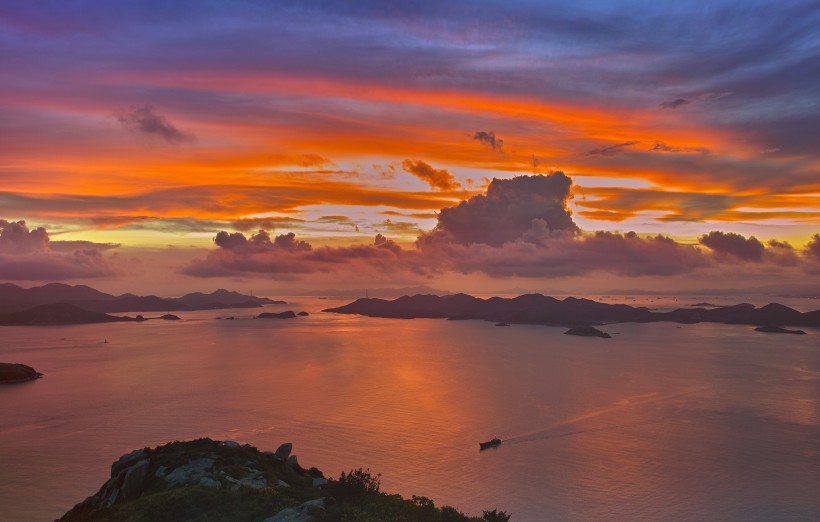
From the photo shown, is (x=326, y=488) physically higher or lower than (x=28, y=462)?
higher

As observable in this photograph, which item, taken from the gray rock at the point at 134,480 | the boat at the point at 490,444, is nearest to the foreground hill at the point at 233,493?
the gray rock at the point at 134,480

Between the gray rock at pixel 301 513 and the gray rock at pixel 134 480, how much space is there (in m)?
14.6

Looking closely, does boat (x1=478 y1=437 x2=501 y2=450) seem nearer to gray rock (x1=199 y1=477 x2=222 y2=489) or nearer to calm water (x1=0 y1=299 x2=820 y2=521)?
calm water (x1=0 y1=299 x2=820 y2=521)

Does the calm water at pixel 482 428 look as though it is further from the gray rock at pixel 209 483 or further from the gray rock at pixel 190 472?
the gray rock at pixel 209 483

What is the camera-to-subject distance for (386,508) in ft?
111

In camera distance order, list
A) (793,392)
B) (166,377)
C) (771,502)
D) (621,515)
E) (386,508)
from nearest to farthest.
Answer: (386,508), (621,515), (771,502), (793,392), (166,377)

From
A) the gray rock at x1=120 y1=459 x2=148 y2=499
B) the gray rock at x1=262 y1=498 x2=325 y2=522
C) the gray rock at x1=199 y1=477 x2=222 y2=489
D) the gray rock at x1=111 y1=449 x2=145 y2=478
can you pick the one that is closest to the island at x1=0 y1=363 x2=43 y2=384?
the gray rock at x1=111 y1=449 x2=145 y2=478

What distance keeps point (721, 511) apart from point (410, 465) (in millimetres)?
33648

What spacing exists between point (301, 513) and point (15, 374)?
14191 cm

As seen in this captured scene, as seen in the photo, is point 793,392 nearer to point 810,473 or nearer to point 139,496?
point 810,473

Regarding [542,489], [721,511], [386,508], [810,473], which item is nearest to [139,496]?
[386,508]

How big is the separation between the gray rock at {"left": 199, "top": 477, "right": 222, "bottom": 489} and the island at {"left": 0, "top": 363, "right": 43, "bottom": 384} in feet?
423

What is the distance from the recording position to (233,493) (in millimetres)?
34594

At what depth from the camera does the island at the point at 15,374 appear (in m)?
134
